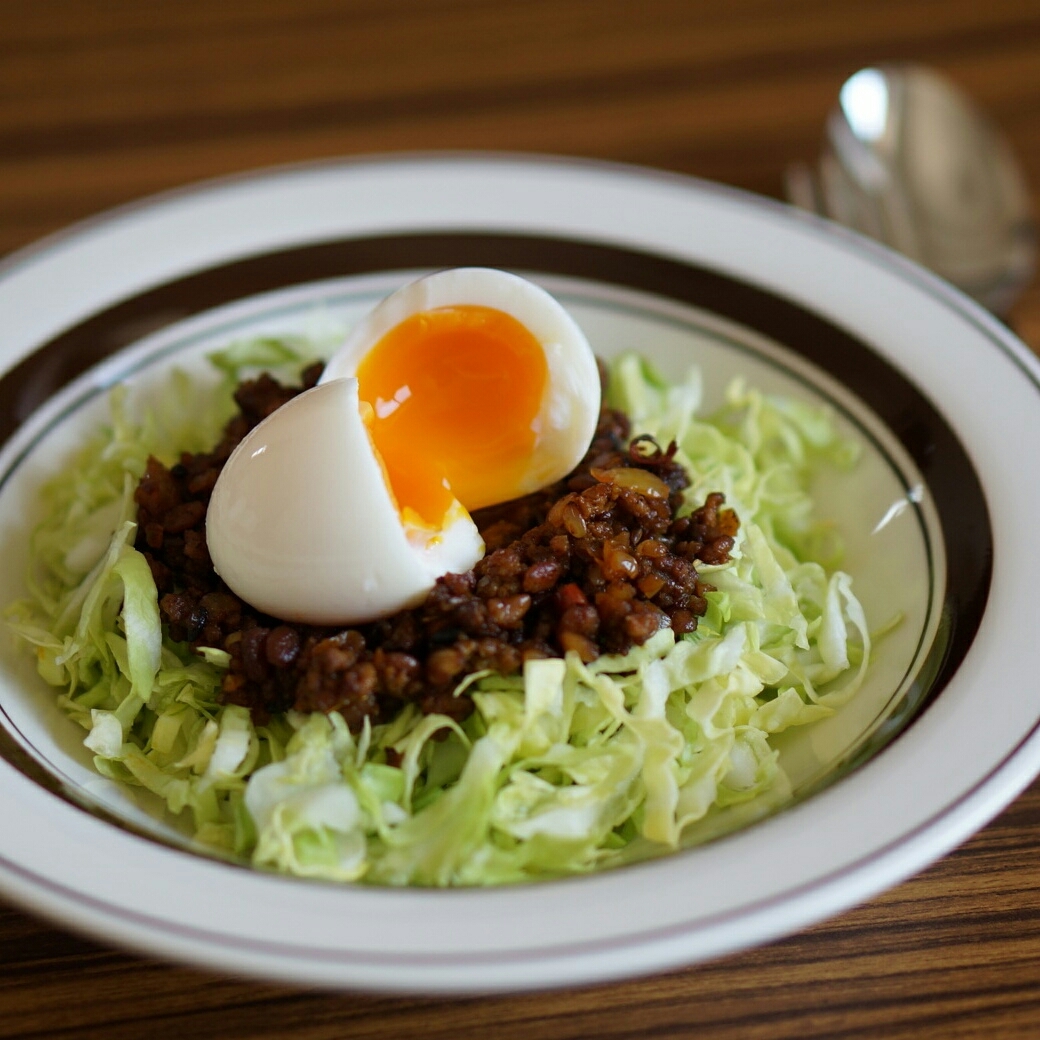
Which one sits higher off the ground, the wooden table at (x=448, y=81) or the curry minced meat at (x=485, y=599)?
the wooden table at (x=448, y=81)

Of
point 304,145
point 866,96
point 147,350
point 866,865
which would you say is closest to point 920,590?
point 866,865

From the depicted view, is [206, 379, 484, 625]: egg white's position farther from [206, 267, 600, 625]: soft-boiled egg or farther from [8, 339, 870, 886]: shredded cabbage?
[8, 339, 870, 886]: shredded cabbage

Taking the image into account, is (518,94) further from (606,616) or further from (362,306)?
(606,616)

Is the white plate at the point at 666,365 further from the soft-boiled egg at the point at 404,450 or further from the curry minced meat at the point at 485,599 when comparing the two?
the soft-boiled egg at the point at 404,450

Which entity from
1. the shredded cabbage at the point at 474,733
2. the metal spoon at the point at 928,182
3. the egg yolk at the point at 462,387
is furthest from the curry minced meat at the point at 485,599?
the metal spoon at the point at 928,182

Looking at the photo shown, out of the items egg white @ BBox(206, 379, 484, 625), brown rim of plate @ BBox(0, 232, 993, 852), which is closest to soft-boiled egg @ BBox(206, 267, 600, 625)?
egg white @ BBox(206, 379, 484, 625)

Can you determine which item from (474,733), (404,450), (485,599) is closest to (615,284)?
(404,450)
